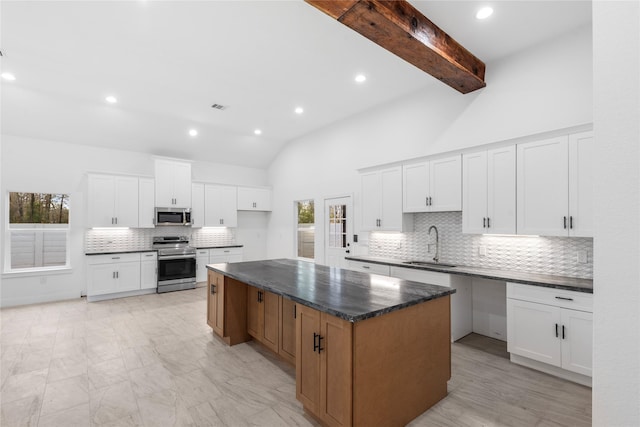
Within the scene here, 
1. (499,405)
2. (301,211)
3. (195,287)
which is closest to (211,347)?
(499,405)

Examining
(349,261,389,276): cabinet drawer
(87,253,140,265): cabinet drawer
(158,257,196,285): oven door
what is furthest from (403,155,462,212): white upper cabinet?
(87,253,140,265): cabinet drawer

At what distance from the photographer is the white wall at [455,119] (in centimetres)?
324

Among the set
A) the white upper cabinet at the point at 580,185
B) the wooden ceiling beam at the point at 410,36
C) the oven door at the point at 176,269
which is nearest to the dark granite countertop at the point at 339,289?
the white upper cabinet at the point at 580,185

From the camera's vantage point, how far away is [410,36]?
110 inches

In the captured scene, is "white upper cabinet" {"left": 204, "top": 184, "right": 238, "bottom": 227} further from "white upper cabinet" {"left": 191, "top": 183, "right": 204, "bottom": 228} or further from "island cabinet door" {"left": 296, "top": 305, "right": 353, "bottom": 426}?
"island cabinet door" {"left": 296, "top": 305, "right": 353, "bottom": 426}

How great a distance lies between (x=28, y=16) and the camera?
3041 mm

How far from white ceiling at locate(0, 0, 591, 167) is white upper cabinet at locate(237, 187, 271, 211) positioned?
1934 mm

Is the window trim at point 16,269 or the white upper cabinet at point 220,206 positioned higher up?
the white upper cabinet at point 220,206

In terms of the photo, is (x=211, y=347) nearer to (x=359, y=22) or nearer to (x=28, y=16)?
(x=359, y=22)

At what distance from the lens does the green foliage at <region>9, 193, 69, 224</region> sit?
5.49 m

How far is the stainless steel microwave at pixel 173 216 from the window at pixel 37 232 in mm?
1570

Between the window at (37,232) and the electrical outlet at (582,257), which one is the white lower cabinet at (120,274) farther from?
the electrical outlet at (582,257)

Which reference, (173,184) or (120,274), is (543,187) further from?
(120,274)

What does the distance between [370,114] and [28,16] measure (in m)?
4.50
